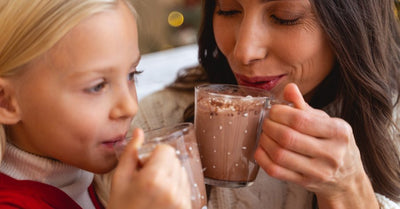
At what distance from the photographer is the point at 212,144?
1291 mm

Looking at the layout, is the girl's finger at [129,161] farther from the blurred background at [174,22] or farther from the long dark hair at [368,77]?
the blurred background at [174,22]

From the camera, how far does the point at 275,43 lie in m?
1.47

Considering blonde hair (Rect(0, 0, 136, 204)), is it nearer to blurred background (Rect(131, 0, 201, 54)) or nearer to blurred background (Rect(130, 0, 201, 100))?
blurred background (Rect(130, 0, 201, 100))

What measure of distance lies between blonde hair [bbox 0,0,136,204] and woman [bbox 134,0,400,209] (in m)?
0.57

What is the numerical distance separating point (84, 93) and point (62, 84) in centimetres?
6

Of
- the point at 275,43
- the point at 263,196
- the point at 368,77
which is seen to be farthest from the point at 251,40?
the point at 263,196

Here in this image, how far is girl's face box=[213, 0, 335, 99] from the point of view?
1426mm

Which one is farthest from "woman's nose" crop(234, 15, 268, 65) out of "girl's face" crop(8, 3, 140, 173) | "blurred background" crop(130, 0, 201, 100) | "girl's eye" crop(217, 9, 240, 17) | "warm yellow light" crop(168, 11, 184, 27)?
"warm yellow light" crop(168, 11, 184, 27)

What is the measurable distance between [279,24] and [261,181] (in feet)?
2.31

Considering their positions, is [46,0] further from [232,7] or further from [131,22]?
[232,7]

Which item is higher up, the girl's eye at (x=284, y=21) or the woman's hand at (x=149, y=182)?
the girl's eye at (x=284, y=21)

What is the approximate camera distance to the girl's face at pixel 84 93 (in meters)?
1.09

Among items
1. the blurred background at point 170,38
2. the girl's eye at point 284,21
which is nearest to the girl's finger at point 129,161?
the girl's eye at point 284,21

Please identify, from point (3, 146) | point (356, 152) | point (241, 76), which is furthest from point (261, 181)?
point (3, 146)
